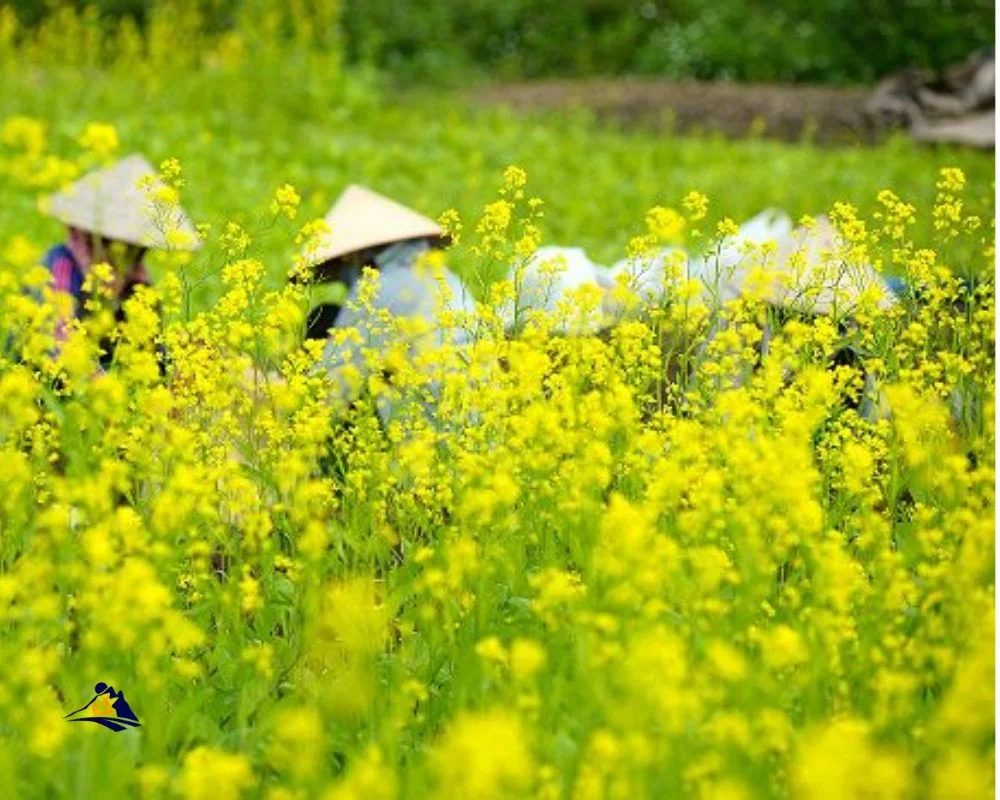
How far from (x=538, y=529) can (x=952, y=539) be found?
750mm

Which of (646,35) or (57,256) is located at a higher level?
(646,35)

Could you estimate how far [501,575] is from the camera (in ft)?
9.96

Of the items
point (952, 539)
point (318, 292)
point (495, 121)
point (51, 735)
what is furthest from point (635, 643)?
point (495, 121)

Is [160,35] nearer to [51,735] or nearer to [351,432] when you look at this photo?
[351,432]

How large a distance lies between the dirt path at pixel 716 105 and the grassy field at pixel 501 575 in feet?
29.2

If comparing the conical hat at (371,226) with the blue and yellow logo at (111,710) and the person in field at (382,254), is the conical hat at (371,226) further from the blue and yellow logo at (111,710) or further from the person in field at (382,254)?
the blue and yellow logo at (111,710)

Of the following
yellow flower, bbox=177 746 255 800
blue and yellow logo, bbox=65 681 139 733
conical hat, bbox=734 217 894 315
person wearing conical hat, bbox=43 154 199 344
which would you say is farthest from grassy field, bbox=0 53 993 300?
yellow flower, bbox=177 746 255 800

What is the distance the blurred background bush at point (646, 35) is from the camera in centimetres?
1466

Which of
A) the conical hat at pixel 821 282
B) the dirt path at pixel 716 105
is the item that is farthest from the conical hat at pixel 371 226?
the dirt path at pixel 716 105

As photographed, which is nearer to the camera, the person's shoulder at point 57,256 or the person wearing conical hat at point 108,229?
the person wearing conical hat at point 108,229

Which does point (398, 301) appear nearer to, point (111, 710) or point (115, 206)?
point (115, 206)

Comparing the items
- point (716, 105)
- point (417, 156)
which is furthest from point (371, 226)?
point (716, 105)

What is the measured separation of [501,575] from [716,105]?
1067 cm

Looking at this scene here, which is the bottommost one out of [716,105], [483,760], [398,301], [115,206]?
[716,105]
